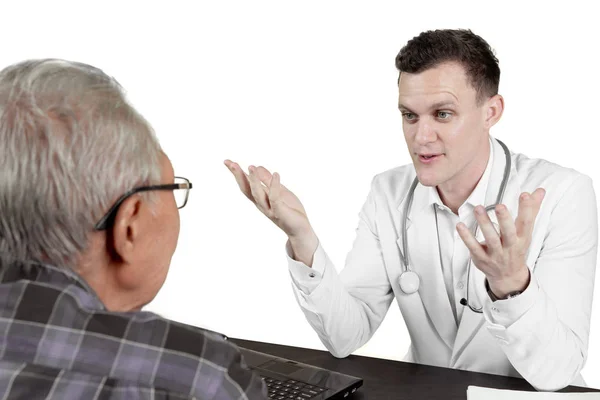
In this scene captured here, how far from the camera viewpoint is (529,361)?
5.43ft

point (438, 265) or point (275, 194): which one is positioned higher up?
point (275, 194)

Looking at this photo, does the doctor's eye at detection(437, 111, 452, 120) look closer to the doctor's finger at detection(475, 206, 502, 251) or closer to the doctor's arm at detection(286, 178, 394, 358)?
the doctor's arm at detection(286, 178, 394, 358)

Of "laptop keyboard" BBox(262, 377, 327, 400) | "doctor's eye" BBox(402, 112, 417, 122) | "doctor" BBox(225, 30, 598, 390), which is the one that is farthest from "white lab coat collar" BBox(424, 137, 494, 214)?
"laptop keyboard" BBox(262, 377, 327, 400)

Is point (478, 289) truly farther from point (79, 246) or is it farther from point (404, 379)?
point (79, 246)

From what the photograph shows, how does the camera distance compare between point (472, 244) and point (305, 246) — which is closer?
point (472, 244)

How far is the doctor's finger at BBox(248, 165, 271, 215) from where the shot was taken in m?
1.82

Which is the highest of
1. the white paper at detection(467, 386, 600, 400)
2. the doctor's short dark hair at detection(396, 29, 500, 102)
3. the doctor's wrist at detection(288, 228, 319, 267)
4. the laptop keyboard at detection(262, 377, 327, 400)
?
the doctor's short dark hair at detection(396, 29, 500, 102)

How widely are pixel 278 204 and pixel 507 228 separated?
1.83 ft

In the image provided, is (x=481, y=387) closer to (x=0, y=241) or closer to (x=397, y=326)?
(x=0, y=241)

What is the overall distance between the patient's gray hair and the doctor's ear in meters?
1.35

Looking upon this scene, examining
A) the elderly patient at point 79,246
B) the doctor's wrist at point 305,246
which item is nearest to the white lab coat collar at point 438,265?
the doctor's wrist at point 305,246

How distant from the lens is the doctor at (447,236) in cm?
184

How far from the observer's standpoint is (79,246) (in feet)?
3.15

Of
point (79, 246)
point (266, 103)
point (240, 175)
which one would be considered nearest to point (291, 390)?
point (240, 175)
